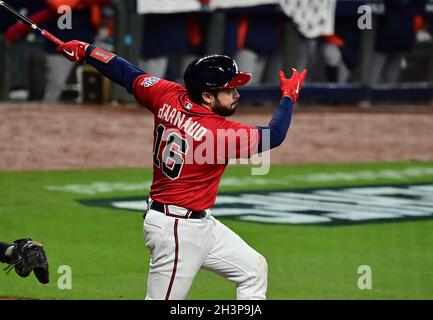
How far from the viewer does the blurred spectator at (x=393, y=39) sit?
20.9m

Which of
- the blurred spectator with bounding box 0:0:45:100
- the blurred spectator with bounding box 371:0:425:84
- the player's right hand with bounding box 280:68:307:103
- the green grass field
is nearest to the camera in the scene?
the player's right hand with bounding box 280:68:307:103

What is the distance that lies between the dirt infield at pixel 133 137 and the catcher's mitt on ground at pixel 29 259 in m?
7.19

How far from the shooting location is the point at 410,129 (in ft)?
61.2

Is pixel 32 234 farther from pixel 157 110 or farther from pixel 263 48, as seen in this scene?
pixel 263 48

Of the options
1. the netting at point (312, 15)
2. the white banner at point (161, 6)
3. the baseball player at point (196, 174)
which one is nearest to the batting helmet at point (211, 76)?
the baseball player at point (196, 174)

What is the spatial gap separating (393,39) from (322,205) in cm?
962

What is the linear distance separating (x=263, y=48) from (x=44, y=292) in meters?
12.1

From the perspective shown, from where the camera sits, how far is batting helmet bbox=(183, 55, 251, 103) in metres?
6.16

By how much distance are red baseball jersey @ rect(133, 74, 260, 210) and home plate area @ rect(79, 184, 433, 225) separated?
492 centimetres

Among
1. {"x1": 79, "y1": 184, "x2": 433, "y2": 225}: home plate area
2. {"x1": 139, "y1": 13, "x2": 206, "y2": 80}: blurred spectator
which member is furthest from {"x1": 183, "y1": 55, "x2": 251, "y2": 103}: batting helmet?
{"x1": 139, "y1": 13, "x2": 206, "y2": 80}: blurred spectator

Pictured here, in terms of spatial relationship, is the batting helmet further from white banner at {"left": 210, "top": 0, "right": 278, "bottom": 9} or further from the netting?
the netting
